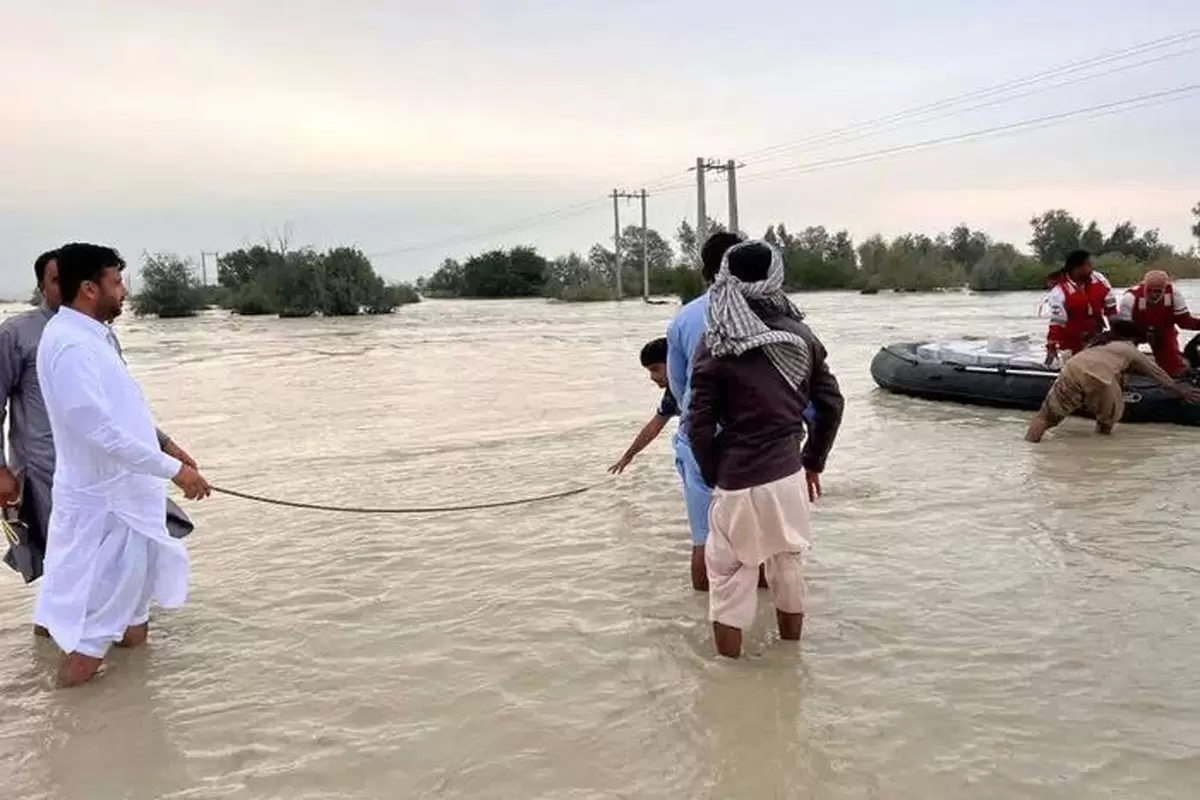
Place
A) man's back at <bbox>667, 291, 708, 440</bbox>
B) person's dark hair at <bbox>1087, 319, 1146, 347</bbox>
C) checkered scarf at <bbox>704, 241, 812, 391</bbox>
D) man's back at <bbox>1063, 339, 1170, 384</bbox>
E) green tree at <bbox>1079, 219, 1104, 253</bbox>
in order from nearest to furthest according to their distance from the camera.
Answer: checkered scarf at <bbox>704, 241, 812, 391</bbox>, man's back at <bbox>667, 291, 708, 440</bbox>, man's back at <bbox>1063, 339, 1170, 384</bbox>, person's dark hair at <bbox>1087, 319, 1146, 347</bbox>, green tree at <bbox>1079, 219, 1104, 253</bbox>

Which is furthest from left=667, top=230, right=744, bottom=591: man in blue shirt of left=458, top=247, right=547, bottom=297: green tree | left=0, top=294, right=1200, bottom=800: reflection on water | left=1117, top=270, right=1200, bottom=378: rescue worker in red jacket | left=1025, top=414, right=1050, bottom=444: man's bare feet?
left=458, top=247, right=547, bottom=297: green tree

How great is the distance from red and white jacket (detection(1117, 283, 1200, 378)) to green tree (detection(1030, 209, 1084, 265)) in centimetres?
6810

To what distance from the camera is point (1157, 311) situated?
356 inches

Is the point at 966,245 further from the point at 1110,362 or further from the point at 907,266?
the point at 1110,362

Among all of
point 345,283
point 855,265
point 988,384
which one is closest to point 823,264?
point 855,265

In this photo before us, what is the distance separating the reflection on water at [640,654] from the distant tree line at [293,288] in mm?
44721

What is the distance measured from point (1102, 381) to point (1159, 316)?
1123mm

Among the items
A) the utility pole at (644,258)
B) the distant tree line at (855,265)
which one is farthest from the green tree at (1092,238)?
the utility pole at (644,258)

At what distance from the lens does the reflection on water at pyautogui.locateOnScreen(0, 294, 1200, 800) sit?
3.26 metres

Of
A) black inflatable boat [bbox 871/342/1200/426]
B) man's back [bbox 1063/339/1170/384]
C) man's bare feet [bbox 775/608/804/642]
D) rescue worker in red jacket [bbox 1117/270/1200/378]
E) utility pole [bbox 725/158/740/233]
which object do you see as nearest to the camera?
man's bare feet [bbox 775/608/804/642]

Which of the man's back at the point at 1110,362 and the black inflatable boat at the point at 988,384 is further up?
the man's back at the point at 1110,362

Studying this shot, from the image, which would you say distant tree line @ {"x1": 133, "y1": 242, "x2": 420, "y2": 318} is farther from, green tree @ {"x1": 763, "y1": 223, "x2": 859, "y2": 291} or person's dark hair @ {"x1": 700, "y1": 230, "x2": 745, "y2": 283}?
person's dark hair @ {"x1": 700, "y1": 230, "x2": 745, "y2": 283}

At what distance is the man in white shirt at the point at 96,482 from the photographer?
12.1 ft

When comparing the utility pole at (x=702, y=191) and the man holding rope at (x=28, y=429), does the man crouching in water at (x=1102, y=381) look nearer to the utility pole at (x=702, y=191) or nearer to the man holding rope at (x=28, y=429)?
the man holding rope at (x=28, y=429)
